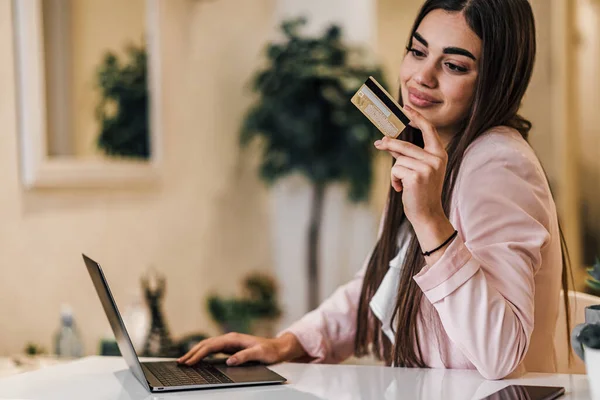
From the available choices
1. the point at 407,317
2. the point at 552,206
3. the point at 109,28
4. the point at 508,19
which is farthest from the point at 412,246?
the point at 109,28

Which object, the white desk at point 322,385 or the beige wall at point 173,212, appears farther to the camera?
the beige wall at point 173,212

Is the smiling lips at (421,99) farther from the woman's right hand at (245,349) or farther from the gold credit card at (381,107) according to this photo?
the woman's right hand at (245,349)

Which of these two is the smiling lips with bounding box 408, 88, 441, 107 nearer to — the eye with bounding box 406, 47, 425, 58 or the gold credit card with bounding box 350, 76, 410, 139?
the eye with bounding box 406, 47, 425, 58

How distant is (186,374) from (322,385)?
0.23 meters

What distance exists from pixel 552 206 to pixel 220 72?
101 inches

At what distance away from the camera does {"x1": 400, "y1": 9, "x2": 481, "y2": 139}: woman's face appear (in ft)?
4.57

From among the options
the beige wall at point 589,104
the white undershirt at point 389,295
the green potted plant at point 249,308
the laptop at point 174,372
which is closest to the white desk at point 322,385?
the laptop at point 174,372

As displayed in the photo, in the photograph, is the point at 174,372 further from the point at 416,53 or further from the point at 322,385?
the point at 416,53

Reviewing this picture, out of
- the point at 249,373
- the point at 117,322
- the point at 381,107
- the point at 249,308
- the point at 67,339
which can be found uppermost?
the point at 381,107

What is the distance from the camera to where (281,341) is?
158 centimetres

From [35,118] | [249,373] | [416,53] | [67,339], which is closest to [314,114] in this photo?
[35,118]

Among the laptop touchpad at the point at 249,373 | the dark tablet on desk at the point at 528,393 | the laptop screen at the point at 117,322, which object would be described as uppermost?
the laptop screen at the point at 117,322

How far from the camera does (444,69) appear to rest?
55.6 inches

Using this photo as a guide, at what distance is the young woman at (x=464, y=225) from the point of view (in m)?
1.21
